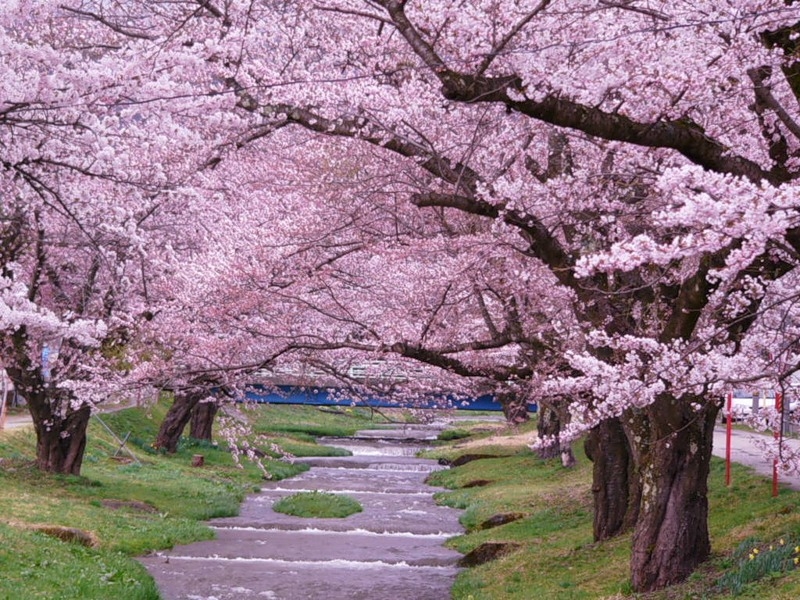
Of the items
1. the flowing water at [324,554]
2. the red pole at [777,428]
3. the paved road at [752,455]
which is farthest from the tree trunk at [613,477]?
the flowing water at [324,554]

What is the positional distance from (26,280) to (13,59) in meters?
14.2

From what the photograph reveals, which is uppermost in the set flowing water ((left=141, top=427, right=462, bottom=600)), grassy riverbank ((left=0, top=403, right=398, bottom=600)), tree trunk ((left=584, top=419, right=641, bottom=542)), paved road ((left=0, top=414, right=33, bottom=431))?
tree trunk ((left=584, top=419, right=641, bottom=542))

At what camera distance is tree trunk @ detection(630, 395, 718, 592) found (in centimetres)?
1176

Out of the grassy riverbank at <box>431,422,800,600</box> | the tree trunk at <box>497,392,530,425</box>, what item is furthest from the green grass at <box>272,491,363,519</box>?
the tree trunk at <box>497,392,530,425</box>

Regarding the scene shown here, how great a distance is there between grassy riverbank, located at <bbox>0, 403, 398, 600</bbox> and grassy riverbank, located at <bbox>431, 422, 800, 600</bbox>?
557cm

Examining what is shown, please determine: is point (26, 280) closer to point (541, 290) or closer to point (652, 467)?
point (541, 290)

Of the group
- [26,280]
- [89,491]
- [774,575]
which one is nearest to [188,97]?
[774,575]

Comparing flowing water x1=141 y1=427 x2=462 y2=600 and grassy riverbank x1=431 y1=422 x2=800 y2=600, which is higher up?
grassy riverbank x1=431 y1=422 x2=800 y2=600

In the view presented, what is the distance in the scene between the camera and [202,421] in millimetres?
40438

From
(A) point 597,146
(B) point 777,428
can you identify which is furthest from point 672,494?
(A) point 597,146

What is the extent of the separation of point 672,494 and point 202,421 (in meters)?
30.7

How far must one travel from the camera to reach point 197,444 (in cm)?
3797

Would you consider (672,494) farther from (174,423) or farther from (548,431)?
(174,423)

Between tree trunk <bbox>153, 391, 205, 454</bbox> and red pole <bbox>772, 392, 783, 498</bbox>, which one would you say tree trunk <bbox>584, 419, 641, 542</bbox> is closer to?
red pole <bbox>772, 392, 783, 498</bbox>
